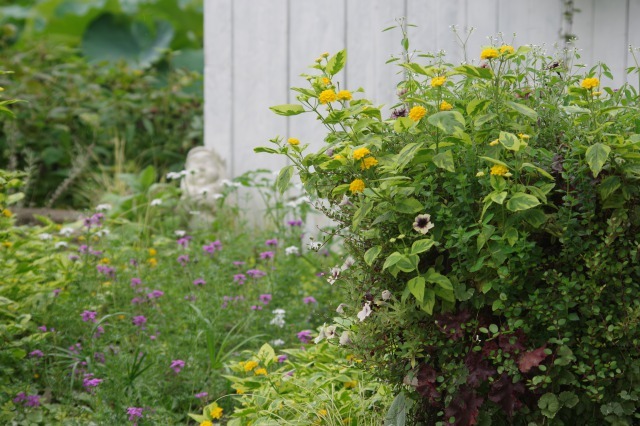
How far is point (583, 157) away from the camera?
2410mm

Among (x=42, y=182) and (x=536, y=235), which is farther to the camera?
(x=42, y=182)

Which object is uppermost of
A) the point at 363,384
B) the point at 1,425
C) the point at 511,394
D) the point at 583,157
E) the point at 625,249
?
the point at 583,157

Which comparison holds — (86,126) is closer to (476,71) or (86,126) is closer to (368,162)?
(368,162)

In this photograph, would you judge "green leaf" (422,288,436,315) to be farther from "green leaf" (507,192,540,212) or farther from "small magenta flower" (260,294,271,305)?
"small magenta flower" (260,294,271,305)

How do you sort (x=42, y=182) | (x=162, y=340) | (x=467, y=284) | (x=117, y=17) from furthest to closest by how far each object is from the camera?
(x=117, y=17) → (x=42, y=182) → (x=162, y=340) → (x=467, y=284)

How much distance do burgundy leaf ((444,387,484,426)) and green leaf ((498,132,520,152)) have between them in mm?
700

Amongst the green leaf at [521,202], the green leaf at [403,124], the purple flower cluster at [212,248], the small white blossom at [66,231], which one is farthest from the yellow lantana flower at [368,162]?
the small white blossom at [66,231]

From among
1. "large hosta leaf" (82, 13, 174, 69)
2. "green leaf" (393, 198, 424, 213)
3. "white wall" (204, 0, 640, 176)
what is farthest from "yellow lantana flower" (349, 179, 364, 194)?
"large hosta leaf" (82, 13, 174, 69)

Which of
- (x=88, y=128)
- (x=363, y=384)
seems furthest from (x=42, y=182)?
(x=363, y=384)

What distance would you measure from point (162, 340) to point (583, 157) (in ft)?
7.50

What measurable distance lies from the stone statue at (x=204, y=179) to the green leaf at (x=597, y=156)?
3865mm

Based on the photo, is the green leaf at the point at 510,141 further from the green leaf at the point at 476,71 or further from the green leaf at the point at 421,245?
the green leaf at the point at 421,245

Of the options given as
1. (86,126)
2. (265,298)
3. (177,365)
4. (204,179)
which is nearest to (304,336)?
(265,298)

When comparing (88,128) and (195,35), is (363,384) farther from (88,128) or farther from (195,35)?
(195,35)
